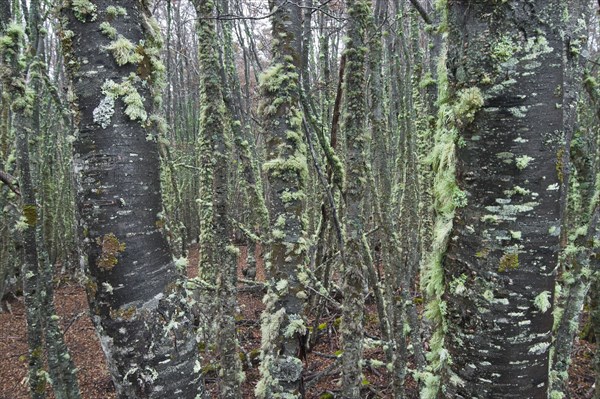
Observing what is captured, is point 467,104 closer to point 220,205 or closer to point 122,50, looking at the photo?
point 122,50

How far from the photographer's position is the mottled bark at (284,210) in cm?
328

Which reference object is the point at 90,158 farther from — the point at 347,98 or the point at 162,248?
the point at 347,98

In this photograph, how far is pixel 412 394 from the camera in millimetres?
5551

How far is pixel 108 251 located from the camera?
5.25 feet

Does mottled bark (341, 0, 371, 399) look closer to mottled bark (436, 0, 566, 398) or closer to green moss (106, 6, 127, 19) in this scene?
mottled bark (436, 0, 566, 398)

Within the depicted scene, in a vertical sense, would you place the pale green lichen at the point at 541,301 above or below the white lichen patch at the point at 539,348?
above

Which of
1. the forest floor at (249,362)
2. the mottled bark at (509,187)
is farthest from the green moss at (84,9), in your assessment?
the forest floor at (249,362)

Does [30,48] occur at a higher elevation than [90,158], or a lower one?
higher

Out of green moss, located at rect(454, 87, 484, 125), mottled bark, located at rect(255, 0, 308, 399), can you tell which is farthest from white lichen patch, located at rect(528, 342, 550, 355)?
mottled bark, located at rect(255, 0, 308, 399)

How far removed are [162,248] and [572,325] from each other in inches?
140

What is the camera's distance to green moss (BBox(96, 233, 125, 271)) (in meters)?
1.59

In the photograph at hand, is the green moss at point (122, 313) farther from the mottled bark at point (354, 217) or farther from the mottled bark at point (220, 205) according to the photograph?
the mottled bark at point (220, 205)

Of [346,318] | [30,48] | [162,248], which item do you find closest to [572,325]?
[346,318]

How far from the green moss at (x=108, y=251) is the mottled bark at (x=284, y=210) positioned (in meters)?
1.83
